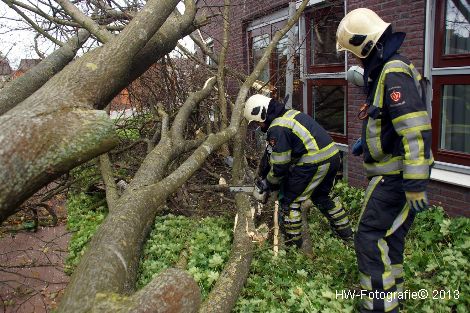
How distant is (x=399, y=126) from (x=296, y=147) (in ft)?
5.16

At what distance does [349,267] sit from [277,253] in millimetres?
712

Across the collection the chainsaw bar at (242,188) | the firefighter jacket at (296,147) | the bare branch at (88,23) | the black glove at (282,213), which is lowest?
the black glove at (282,213)

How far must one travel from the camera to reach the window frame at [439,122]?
398 centimetres

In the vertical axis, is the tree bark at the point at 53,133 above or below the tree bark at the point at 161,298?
above

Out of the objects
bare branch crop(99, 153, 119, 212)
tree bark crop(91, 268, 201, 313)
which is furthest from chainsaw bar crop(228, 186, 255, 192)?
tree bark crop(91, 268, 201, 313)

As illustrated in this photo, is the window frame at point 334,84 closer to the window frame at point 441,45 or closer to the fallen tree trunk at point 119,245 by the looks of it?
the window frame at point 441,45

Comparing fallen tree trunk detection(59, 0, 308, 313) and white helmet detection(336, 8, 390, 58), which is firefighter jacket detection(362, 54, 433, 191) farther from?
fallen tree trunk detection(59, 0, 308, 313)

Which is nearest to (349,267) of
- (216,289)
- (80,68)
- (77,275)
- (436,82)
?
(216,289)

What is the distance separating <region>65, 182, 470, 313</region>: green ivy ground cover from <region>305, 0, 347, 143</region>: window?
1657 millimetres

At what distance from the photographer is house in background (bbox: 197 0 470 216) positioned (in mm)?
4004

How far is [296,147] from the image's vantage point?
4105mm

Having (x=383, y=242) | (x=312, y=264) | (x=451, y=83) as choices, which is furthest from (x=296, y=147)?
(x=451, y=83)

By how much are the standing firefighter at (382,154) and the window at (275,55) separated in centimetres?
336

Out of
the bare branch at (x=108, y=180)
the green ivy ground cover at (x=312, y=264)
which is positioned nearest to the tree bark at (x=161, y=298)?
the green ivy ground cover at (x=312, y=264)
